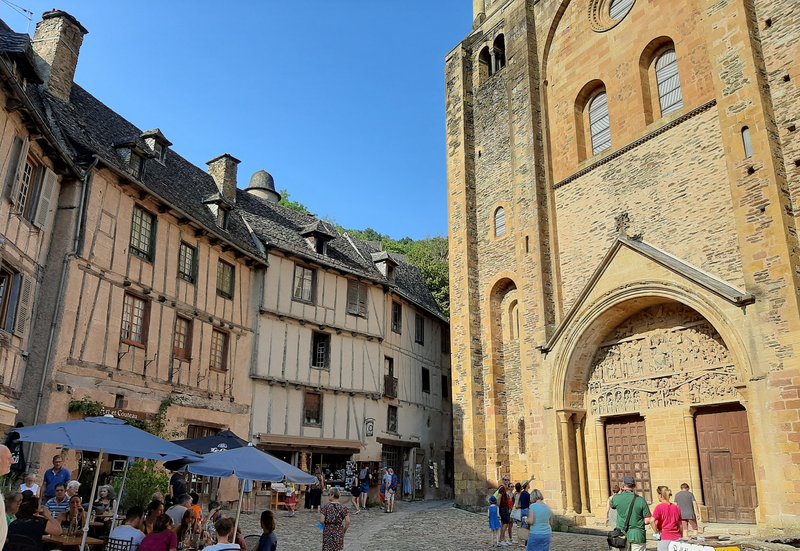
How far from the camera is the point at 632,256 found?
13922 mm

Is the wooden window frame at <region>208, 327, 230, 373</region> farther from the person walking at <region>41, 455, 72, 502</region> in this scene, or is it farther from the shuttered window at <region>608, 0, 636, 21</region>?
the shuttered window at <region>608, 0, 636, 21</region>

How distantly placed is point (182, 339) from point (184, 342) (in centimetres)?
10

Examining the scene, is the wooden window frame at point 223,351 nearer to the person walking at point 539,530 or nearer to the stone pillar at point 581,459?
the stone pillar at point 581,459

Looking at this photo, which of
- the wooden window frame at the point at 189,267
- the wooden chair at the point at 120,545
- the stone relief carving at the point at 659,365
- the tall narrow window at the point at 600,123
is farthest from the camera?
the tall narrow window at the point at 600,123

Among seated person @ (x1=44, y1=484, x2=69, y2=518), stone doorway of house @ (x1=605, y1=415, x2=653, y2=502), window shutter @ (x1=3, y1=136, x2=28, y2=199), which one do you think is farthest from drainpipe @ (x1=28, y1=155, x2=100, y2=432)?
stone doorway of house @ (x1=605, y1=415, x2=653, y2=502)

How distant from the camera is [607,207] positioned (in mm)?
15602

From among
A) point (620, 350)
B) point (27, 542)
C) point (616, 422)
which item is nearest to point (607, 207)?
point (620, 350)

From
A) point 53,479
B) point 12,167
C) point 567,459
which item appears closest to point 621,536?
point 567,459

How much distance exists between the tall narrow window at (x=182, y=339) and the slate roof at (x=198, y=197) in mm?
2500

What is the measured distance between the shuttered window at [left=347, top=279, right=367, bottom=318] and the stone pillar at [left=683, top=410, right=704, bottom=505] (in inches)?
451

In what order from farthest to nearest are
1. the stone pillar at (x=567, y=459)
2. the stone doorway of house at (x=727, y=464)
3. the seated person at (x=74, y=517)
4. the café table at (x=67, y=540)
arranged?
the stone pillar at (x=567, y=459) → the stone doorway of house at (x=727, y=464) → the seated person at (x=74, y=517) → the café table at (x=67, y=540)

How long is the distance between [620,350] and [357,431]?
373 inches

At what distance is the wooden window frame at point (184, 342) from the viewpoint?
51.1ft

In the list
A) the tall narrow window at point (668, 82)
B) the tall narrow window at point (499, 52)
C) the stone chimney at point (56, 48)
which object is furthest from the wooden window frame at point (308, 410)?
the tall narrow window at point (668, 82)
